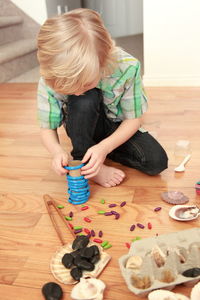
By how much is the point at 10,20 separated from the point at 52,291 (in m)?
2.48

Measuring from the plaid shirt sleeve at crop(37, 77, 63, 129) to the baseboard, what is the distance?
122 cm

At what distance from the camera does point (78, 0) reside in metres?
3.53

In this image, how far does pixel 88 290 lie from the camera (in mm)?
667

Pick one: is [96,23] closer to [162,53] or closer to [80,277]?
[80,277]

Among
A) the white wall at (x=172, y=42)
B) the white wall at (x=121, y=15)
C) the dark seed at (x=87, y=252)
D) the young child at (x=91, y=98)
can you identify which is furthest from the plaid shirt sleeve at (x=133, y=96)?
the white wall at (x=121, y=15)

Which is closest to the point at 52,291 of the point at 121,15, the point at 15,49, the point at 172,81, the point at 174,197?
the point at 174,197

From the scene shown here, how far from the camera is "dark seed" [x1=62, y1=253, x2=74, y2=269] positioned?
74cm

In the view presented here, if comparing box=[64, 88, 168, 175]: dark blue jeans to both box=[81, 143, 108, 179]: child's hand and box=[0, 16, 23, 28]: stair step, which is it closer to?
box=[81, 143, 108, 179]: child's hand

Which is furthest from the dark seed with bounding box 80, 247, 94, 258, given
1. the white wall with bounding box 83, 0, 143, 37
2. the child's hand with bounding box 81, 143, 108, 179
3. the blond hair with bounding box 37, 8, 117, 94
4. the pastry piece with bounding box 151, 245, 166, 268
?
the white wall with bounding box 83, 0, 143, 37

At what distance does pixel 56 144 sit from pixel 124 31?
8.47ft

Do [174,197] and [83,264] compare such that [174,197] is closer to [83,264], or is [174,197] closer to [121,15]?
[83,264]

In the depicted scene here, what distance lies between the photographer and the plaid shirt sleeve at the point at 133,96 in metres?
1.01

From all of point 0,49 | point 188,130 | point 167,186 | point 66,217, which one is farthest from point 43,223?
point 0,49

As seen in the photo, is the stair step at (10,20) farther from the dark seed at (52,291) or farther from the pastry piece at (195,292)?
the pastry piece at (195,292)
